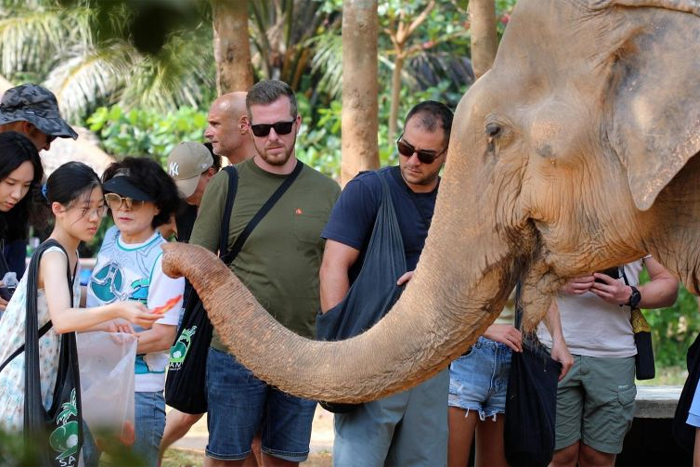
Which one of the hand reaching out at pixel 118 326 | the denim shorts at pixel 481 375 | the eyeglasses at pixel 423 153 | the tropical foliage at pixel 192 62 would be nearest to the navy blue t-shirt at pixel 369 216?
the eyeglasses at pixel 423 153

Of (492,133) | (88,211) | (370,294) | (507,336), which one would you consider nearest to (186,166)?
(88,211)

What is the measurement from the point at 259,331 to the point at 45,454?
5.55 ft

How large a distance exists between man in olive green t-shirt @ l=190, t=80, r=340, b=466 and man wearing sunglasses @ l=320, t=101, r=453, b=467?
0.49 metres

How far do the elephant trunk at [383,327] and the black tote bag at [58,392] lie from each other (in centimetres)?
77

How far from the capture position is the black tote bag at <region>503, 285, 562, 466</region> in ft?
14.9

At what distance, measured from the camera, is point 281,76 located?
11562 mm

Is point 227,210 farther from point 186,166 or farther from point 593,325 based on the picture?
point 593,325

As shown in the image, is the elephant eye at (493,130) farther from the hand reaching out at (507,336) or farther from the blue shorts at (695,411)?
the blue shorts at (695,411)

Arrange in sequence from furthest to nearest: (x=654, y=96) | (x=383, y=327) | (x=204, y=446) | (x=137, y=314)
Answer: (x=204, y=446) → (x=137, y=314) → (x=383, y=327) → (x=654, y=96)

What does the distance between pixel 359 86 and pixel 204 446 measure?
2.57 m

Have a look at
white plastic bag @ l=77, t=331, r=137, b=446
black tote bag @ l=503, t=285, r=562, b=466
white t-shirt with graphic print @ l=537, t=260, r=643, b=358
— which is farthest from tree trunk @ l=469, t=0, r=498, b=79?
white plastic bag @ l=77, t=331, r=137, b=446

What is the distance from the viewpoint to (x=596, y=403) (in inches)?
201

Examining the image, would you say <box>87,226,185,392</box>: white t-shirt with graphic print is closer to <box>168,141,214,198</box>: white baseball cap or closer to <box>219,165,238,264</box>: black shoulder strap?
<box>219,165,238,264</box>: black shoulder strap

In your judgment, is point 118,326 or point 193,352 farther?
point 193,352
